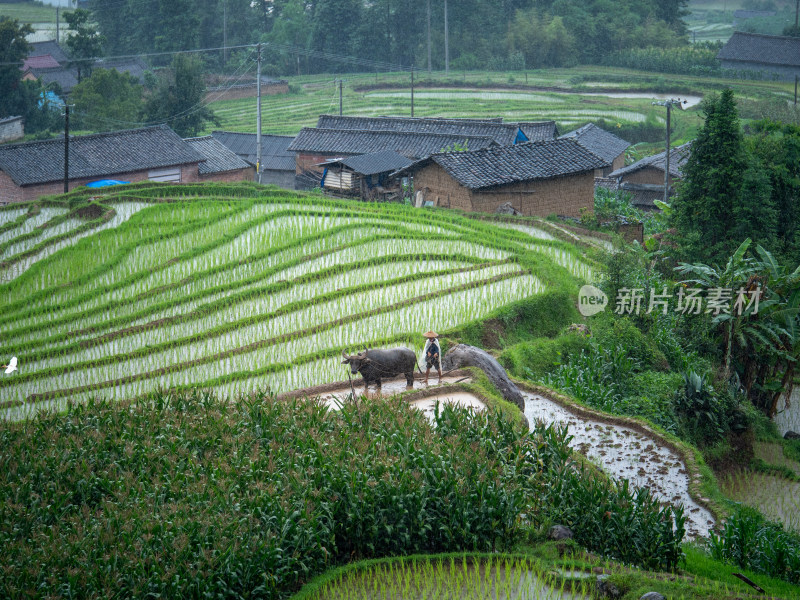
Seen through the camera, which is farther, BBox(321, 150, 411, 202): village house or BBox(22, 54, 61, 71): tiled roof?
BBox(22, 54, 61, 71): tiled roof

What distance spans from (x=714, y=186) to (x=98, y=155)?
16.5 m

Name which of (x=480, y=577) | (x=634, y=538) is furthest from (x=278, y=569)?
(x=634, y=538)

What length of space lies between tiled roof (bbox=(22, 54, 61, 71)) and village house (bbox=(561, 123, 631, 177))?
925 inches

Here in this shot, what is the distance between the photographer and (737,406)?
38.0ft

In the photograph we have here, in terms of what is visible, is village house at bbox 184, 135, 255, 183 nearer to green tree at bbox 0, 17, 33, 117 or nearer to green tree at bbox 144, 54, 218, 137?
green tree at bbox 144, 54, 218, 137

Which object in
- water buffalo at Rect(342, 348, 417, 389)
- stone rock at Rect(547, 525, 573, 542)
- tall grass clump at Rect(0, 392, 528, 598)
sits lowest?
stone rock at Rect(547, 525, 573, 542)

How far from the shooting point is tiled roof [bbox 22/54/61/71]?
38.2 metres

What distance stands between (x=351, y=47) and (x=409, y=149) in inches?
799

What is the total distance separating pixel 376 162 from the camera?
22812mm

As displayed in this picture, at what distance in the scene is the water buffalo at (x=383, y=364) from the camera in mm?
9945

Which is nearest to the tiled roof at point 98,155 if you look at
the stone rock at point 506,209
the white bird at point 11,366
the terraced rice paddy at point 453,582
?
the stone rock at point 506,209

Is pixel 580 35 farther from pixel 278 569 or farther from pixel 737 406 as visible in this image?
pixel 278 569

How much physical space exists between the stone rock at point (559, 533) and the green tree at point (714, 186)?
8.91m
